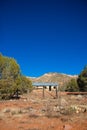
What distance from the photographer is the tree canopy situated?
102ft

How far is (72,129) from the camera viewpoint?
37.9 feet

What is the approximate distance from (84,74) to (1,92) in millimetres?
29536

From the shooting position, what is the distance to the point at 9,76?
32.7 meters

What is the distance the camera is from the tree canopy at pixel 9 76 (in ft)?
102

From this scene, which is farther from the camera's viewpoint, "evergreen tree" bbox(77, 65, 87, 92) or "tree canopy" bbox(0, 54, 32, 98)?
"evergreen tree" bbox(77, 65, 87, 92)

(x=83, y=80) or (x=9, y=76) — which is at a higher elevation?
(x=83, y=80)

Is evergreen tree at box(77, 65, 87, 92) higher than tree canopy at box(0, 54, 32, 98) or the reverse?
higher

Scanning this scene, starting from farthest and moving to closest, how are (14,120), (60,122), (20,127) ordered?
(14,120), (60,122), (20,127)

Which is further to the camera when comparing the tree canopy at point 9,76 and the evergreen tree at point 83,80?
the evergreen tree at point 83,80

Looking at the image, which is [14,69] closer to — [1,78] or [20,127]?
[1,78]

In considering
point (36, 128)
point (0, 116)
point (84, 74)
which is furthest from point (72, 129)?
point (84, 74)

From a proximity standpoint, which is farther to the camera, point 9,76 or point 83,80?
point 83,80

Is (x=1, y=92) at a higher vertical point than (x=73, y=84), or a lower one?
lower

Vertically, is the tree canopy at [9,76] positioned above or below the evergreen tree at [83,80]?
below
